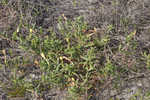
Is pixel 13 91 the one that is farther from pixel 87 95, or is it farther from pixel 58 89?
pixel 87 95

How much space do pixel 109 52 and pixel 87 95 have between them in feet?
1.92

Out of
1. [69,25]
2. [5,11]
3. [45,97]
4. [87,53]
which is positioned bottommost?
[45,97]

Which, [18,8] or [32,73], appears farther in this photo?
[18,8]

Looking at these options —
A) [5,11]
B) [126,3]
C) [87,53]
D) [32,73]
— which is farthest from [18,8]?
[126,3]

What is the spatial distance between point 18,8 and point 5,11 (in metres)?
0.16

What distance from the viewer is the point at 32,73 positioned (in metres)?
2.25

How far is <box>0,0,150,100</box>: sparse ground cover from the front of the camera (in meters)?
2.07

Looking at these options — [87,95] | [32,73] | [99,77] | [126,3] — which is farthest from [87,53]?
[126,3]

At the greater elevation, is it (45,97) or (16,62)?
(16,62)

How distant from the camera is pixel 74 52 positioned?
88.7 inches

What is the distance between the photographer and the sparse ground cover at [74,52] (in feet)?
6.80

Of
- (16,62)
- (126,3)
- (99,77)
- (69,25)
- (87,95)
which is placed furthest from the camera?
(126,3)

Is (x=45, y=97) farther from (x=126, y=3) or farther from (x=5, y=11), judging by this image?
(x=126, y=3)

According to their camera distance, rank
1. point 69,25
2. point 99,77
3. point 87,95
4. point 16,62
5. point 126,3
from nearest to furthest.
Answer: point 87,95, point 99,77, point 16,62, point 69,25, point 126,3
